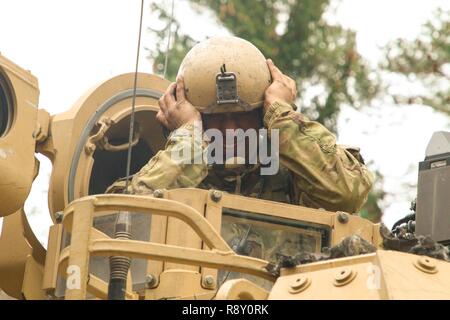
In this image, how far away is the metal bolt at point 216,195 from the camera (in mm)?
8055

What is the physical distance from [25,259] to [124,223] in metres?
2.17

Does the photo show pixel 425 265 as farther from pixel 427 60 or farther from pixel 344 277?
pixel 427 60

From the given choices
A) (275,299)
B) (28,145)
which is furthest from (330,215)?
(275,299)

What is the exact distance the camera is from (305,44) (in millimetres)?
20391

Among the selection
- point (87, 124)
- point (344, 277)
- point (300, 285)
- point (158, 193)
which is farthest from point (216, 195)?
point (344, 277)

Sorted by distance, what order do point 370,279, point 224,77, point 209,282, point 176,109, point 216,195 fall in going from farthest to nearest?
point 176,109, point 224,77, point 216,195, point 209,282, point 370,279

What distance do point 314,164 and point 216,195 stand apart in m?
0.73

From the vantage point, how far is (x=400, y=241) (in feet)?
22.1

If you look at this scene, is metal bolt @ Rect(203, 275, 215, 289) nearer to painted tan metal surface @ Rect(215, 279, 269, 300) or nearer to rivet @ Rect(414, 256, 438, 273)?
painted tan metal surface @ Rect(215, 279, 269, 300)

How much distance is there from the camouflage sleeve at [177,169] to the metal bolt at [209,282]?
0.89 m

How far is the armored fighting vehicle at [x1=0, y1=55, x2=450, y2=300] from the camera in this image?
6348 mm

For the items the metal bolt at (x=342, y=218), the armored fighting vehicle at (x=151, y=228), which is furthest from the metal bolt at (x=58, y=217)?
the metal bolt at (x=342, y=218)

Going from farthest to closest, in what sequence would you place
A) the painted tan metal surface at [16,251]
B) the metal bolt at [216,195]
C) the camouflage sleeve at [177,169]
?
1. the painted tan metal surface at [16,251]
2. the camouflage sleeve at [177,169]
3. the metal bolt at [216,195]

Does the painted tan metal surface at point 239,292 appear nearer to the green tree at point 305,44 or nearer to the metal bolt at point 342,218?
the metal bolt at point 342,218
